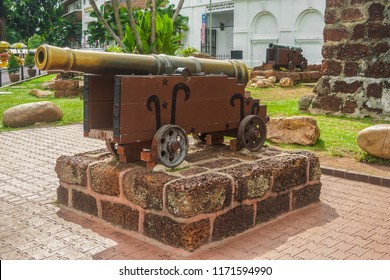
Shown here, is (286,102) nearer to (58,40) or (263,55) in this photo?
(263,55)

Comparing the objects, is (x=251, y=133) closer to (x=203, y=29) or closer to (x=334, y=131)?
(x=334, y=131)

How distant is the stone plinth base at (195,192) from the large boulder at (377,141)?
208cm

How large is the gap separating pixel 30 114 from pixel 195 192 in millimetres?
8343

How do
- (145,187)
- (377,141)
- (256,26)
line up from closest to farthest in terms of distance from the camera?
(145,187), (377,141), (256,26)

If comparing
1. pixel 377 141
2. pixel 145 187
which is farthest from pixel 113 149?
pixel 377 141

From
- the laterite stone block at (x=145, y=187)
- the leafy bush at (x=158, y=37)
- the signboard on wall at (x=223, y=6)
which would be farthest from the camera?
the signboard on wall at (x=223, y=6)

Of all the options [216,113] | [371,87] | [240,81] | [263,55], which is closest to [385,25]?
[371,87]

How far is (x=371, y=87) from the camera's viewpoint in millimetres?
10602

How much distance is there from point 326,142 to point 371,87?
3042mm

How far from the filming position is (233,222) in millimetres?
4438

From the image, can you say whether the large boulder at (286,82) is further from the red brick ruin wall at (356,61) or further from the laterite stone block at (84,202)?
the laterite stone block at (84,202)

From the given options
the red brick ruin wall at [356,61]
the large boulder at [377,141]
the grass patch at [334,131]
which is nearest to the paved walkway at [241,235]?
the large boulder at [377,141]

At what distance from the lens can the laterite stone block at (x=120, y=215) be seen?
4.45 m

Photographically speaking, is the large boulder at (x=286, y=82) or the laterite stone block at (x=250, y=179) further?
the large boulder at (x=286, y=82)
